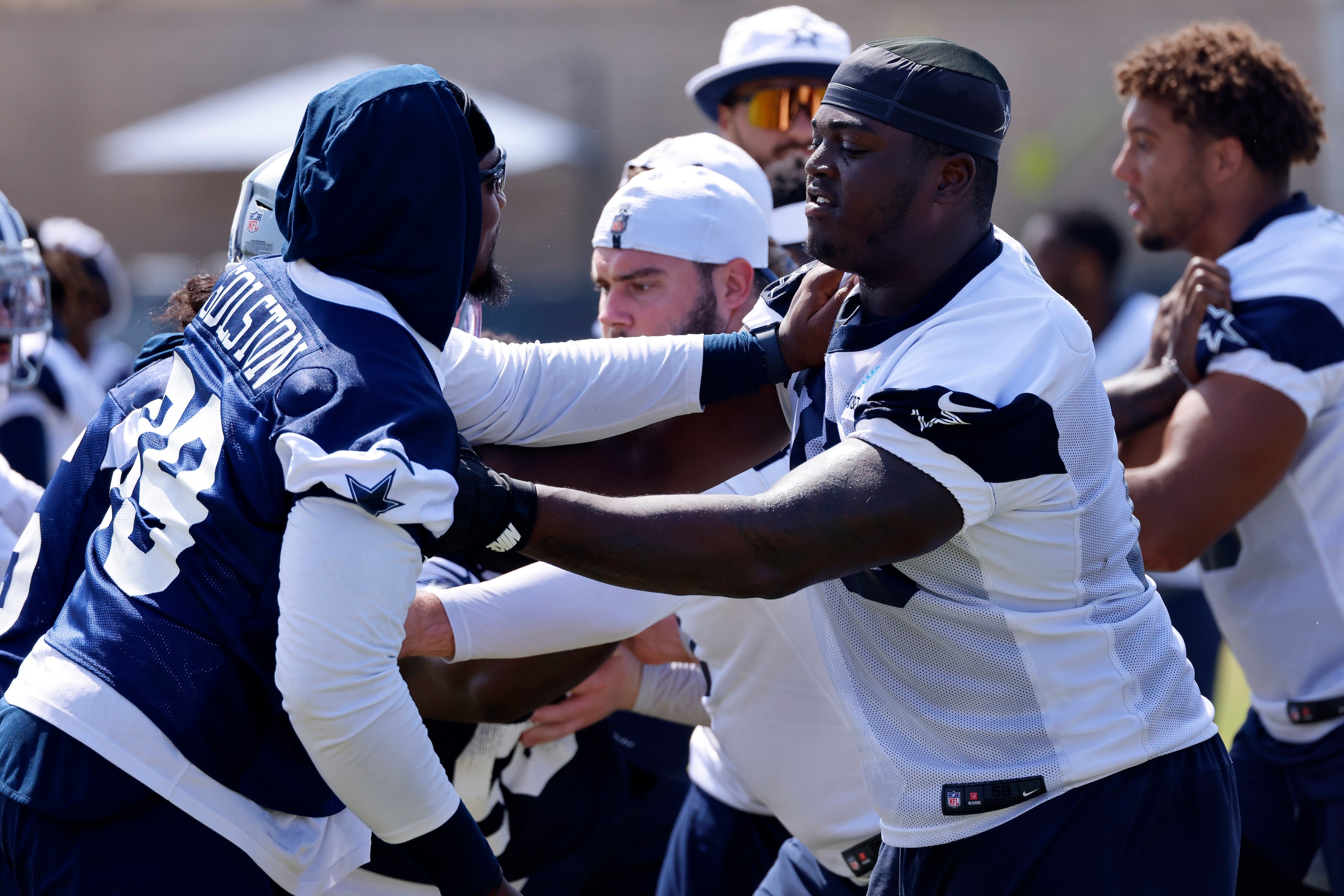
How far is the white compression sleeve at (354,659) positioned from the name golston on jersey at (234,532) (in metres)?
0.05

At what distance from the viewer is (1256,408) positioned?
3246mm

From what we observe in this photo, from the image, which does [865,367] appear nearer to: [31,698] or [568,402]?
[568,402]

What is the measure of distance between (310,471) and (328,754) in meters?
0.40

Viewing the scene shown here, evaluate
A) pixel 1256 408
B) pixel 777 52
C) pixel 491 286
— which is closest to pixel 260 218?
pixel 491 286

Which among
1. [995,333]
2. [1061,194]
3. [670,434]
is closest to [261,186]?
[670,434]

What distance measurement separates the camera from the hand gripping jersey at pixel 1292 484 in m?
3.28

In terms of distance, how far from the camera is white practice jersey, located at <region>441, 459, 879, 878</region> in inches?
107

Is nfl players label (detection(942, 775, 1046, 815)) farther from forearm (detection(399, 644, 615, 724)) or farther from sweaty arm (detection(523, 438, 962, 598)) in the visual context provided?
forearm (detection(399, 644, 615, 724))

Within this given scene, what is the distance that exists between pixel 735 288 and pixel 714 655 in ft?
3.02

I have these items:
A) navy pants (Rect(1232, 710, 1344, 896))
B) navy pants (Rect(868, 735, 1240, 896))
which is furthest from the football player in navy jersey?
navy pants (Rect(1232, 710, 1344, 896))

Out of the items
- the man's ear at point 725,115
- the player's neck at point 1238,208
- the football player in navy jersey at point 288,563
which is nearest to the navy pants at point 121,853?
the football player in navy jersey at point 288,563

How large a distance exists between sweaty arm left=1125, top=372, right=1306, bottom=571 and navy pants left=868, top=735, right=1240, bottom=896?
981 mm

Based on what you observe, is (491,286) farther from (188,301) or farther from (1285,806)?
(1285,806)

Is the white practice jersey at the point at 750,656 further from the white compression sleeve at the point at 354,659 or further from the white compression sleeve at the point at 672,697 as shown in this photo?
the white compression sleeve at the point at 354,659
